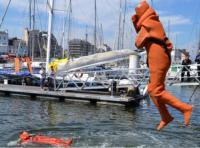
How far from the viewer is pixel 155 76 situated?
7750 millimetres

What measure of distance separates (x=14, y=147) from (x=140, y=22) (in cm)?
595

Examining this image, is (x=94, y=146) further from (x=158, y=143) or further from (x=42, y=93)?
(x=42, y=93)

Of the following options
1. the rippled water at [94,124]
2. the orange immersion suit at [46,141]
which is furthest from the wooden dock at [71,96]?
the orange immersion suit at [46,141]

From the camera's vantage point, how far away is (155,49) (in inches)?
304

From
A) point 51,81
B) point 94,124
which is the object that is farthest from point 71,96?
point 94,124

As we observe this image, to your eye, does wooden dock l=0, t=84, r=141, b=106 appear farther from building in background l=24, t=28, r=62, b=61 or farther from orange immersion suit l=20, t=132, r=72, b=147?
building in background l=24, t=28, r=62, b=61

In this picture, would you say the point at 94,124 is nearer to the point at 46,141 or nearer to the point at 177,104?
the point at 46,141

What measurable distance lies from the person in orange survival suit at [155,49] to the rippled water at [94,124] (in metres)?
4.58

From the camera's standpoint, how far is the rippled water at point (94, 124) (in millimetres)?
13301

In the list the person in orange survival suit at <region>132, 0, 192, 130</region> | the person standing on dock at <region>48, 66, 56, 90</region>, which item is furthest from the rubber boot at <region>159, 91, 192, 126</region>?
the person standing on dock at <region>48, 66, 56, 90</region>

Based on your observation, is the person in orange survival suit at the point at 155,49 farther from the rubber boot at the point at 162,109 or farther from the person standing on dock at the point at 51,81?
the person standing on dock at the point at 51,81

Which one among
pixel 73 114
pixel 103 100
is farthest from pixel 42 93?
pixel 73 114

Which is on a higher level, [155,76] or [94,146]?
[155,76]

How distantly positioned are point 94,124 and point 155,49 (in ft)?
34.5
